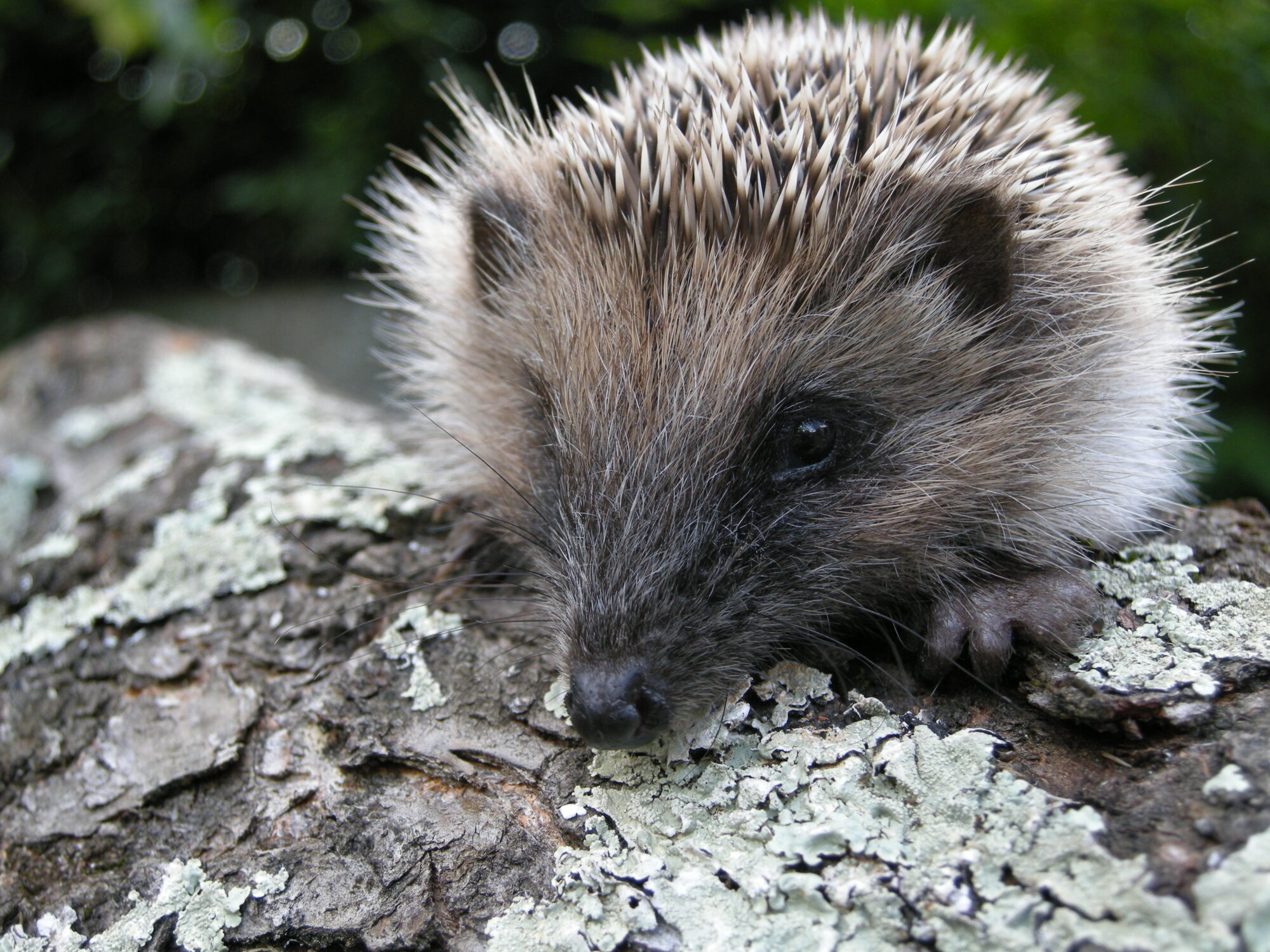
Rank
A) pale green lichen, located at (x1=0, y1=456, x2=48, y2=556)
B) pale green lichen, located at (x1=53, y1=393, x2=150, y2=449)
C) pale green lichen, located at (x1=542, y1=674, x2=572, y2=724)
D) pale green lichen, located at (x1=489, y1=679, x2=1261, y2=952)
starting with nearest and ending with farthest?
pale green lichen, located at (x1=489, y1=679, x2=1261, y2=952), pale green lichen, located at (x1=542, y1=674, x2=572, y2=724), pale green lichen, located at (x1=0, y1=456, x2=48, y2=556), pale green lichen, located at (x1=53, y1=393, x2=150, y2=449)

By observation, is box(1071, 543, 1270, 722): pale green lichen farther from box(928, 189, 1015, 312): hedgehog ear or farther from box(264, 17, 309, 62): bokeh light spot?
box(264, 17, 309, 62): bokeh light spot

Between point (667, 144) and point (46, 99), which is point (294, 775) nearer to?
point (667, 144)

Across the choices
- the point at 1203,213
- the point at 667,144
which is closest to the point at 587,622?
the point at 667,144

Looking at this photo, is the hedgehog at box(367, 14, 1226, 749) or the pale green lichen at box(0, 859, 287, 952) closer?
the pale green lichen at box(0, 859, 287, 952)

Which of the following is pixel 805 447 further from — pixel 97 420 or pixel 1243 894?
pixel 97 420

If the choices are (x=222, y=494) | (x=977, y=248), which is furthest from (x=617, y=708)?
(x=222, y=494)

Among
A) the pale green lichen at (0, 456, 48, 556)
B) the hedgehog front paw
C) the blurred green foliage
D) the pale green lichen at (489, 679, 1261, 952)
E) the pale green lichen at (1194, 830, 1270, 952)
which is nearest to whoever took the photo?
the pale green lichen at (1194, 830, 1270, 952)

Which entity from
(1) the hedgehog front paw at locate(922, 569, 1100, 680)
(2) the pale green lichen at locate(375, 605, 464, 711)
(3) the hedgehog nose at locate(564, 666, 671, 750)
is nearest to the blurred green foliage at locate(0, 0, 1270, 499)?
(1) the hedgehog front paw at locate(922, 569, 1100, 680)

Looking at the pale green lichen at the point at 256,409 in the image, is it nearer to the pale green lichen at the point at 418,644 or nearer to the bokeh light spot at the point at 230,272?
the pale green lichen at the point at 418,644
